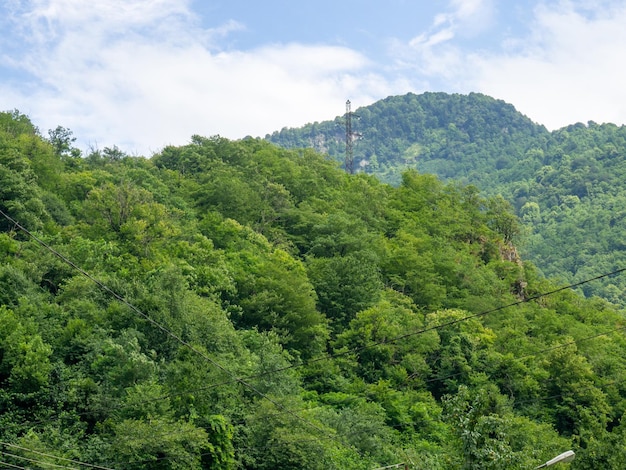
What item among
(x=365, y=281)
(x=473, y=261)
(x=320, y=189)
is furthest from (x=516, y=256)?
(x=365, y=281)

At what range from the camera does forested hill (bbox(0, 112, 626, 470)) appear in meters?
30.6

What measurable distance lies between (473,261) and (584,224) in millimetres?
68915

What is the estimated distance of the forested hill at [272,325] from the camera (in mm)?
A: 30641

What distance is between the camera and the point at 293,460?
30.9 m

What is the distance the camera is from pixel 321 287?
52.5m

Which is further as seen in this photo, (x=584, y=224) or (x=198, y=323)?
(x=584, y=224)

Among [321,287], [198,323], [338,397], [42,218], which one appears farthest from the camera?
[321,287]

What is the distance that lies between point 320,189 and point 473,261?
14.6 meters

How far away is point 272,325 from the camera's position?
45.6 meters

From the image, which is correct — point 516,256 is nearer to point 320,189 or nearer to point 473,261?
point 473,261

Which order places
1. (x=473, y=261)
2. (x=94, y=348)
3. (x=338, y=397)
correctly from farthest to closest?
(x=473, y=261), (x=338, y=397), (x=94, y=348)

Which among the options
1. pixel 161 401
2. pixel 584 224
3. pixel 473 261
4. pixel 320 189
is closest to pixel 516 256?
pixel 473 261

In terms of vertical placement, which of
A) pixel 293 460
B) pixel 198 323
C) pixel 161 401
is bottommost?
pixel 293 460

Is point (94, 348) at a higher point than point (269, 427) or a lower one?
higher
